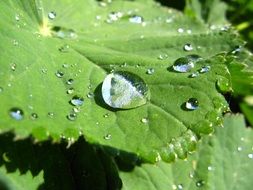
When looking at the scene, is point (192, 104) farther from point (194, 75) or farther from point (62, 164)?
point (62, 164)

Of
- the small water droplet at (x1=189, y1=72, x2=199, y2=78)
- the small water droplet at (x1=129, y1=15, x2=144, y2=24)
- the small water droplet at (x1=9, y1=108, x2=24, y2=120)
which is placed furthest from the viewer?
the small water droplet at (x1=129, y1=15, x2=144, y2=24)

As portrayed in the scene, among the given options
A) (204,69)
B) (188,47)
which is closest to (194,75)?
(204,69)

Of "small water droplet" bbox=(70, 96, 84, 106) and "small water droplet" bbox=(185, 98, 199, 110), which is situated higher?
"small water droplet" bbox=(185, 98, 199, 110)

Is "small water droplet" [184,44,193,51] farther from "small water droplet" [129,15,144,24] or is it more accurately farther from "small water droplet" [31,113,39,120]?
"small water droplet" [31,113,39,120]

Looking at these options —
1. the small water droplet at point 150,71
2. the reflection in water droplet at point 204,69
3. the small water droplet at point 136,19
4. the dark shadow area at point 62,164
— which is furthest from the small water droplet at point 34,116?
the small water droplet at point 136,19

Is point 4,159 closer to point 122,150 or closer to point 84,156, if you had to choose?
point 84,156

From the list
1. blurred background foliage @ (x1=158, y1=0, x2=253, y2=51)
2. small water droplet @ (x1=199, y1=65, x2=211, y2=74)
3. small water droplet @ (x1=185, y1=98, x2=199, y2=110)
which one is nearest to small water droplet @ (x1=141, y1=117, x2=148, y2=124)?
small water droplet @ (x1=185, y1=98, x2=199, y2=110)
